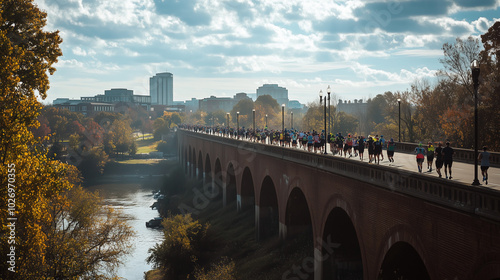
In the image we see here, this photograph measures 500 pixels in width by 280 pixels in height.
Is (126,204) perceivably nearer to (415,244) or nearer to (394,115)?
(394,115)

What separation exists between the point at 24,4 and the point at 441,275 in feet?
68.6

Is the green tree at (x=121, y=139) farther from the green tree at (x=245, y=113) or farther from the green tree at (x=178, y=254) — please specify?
the green tree at (x=178, y=254)

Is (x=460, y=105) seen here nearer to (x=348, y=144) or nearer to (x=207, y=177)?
(x=348, y=144)

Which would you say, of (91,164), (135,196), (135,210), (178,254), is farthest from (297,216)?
(91,164)

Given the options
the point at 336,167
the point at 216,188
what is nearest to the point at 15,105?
the point at 336,167

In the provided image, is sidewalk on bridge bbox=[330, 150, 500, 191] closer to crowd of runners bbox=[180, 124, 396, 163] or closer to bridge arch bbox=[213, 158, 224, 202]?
crowd of runners bbox=[180, 124, 396, 163]

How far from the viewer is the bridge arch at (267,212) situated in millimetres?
42312

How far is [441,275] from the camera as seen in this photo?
15.5m

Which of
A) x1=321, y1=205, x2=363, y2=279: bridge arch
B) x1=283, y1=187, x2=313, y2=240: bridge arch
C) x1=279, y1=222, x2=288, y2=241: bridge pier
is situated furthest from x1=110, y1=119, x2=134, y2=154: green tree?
x1=321, y1=205, x2=363, y2=279: bridge arch

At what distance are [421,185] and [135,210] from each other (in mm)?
67569

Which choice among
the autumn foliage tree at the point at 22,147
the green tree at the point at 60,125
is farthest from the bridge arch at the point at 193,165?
the autumn foliage tree at the point at 22,147

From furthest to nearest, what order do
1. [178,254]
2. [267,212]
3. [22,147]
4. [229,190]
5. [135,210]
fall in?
[135,210] → [229,190] → [267,212] → [178,254] → [22,147]

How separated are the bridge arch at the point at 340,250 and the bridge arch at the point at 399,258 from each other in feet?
21.3

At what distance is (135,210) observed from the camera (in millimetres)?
78750
